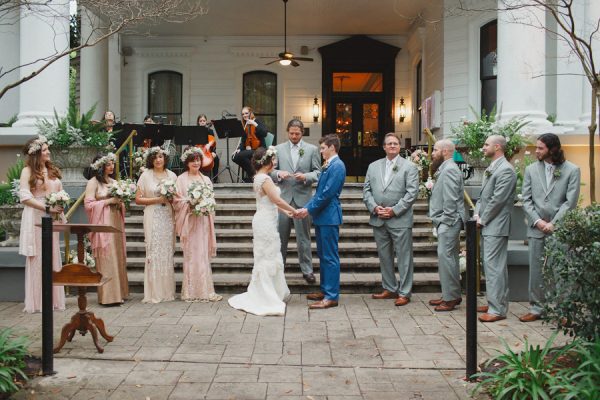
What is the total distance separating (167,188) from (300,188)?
1.83 metres

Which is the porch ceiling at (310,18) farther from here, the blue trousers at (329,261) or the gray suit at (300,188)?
Result: the blue trousers at (329,261)

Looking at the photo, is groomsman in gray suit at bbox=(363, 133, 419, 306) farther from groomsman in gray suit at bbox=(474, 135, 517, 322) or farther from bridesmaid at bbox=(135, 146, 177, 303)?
bridesmaid at bbox=(135, 146, 177, 303)

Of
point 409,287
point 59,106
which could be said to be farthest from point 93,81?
point 409,287

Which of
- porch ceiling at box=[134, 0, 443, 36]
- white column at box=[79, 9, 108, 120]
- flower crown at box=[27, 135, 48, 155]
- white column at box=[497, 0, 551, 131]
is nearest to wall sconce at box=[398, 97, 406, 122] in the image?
porch ceiling at box=[134, 0, 443, 36]

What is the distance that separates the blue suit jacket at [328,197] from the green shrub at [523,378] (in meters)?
3.38

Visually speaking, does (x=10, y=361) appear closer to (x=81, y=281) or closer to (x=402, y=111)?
(x=81, y=281)

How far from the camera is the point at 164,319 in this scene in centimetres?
749

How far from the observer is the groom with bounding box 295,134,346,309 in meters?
8.11

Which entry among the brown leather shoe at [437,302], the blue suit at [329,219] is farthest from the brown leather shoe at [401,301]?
the blue suit at [329,219]

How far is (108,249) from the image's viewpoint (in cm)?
835

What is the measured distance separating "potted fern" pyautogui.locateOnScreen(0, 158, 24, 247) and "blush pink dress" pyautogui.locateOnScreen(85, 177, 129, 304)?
1.96 meters

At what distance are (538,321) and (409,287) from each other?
65.1 inches

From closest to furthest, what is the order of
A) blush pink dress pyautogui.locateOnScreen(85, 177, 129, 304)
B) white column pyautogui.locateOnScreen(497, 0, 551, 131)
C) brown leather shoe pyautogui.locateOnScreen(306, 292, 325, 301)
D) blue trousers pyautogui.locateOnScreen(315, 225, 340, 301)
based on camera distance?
blue trousers pyautogui.locateOnScreen(315, 225, 340, 301), blush pink dress pyautogui.locateOnScreen(85, 177, 129, 304), brown leather shoe pyautogui.locateOnScreen(306, 292, 325, 301), white column pyautogui.locateOnScreen(497, 0, 551, 131)

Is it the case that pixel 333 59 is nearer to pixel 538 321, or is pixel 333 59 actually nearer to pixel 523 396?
pixel 538 321
